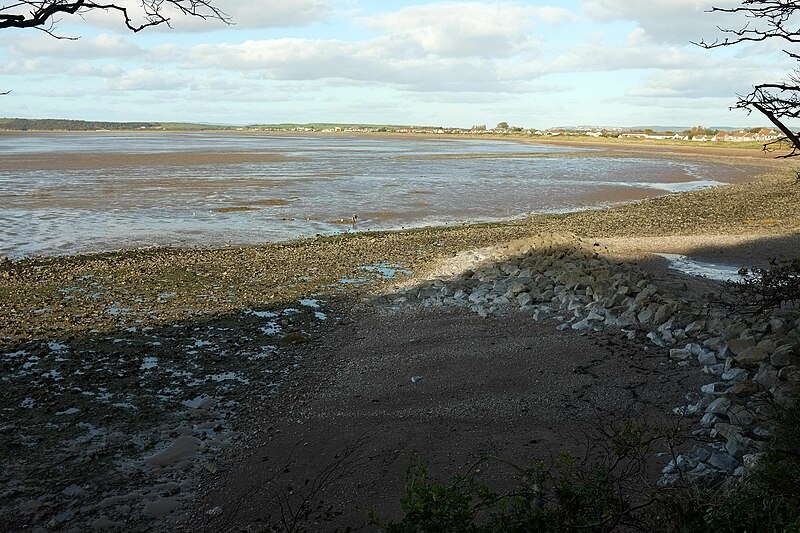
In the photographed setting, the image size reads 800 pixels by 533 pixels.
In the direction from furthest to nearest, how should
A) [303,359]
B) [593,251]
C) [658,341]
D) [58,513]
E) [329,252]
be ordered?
[329,252] → [593,251] → [303,359] → [658,341] → [58,513]

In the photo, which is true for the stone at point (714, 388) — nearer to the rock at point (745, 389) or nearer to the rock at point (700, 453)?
the rock at point (745, 389)

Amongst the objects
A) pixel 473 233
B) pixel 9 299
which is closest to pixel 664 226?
pixel 473 233

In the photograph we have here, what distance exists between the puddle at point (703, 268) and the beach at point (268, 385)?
1.67 feet

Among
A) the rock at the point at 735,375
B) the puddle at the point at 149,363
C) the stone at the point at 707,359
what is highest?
the rock at the point at 735,375

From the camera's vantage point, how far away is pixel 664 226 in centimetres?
2098

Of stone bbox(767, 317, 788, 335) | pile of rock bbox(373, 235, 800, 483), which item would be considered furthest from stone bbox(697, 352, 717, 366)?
stone bbox(767, 317, 788, 335)

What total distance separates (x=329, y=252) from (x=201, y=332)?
7172mm

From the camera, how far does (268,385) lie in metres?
→ 8.34

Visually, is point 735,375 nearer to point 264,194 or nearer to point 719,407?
point 719,407

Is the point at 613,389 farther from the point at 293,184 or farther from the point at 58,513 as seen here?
the point at 293,184

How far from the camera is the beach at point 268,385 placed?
19.5 ft

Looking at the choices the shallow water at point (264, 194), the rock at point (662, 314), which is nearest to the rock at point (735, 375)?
the rock at point (662, 314)

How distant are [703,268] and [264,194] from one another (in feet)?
70.5

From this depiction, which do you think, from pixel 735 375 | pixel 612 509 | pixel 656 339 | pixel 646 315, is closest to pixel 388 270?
pixel 646 315
